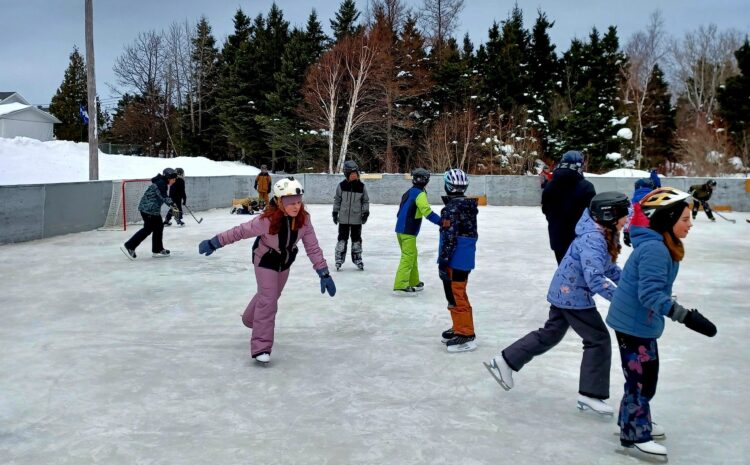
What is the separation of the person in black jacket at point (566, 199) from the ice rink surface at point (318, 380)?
98 centimetres

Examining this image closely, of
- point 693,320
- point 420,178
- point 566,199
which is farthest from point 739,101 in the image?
point 693,320

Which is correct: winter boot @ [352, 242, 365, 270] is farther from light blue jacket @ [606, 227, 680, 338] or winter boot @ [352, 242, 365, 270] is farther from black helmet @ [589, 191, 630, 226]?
light blue jacket @ [606, 227, 680, 338]

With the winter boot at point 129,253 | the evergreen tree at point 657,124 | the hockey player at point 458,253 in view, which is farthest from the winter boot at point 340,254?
the evergreen tree at point 657,124

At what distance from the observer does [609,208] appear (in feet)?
11.6

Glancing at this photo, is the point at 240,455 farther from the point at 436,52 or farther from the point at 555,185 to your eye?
the point at 436,52

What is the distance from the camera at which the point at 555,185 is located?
577cm

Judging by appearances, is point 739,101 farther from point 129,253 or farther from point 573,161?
point 129,253

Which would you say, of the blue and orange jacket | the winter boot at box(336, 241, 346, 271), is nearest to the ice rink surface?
the winter boot at box(336, 241, 346, 271)

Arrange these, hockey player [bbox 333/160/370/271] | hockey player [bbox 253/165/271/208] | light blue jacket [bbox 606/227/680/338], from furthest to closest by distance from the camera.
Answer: hockey player [bbox 253/165/271/208]
hockey player [bbox 333/160/370/271]
light blue jacket [bbox 606/227/680/338]

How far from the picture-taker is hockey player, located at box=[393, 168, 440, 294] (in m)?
7.34

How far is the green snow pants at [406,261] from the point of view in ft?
24.9

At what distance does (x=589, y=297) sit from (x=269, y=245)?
247cm

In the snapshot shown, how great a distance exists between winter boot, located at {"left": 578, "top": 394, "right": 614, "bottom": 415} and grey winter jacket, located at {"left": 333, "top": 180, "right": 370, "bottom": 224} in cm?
558

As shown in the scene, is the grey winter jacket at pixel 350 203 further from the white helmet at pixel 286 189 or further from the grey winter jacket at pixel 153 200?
the white helmet at pixel 286 189
